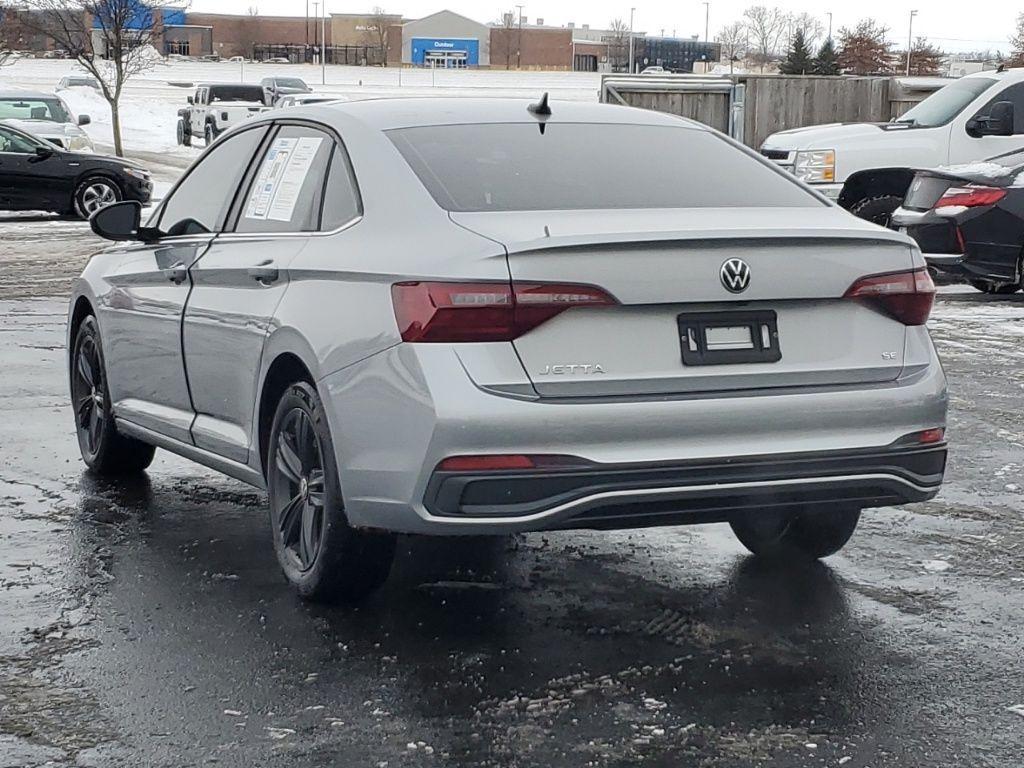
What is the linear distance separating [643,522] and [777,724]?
730 mm

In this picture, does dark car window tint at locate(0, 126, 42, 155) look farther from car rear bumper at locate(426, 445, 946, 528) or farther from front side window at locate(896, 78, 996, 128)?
car rear bumper at locate(426, 445, 946, 528)

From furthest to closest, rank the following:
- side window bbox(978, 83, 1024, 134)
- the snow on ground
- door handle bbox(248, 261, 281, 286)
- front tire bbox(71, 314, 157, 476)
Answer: the snow on ground
side window bbox(978, 83, 1024, 134)
front tire bbox(71, 314, 157, 476)
door handle bbox(248, 261, 281, 286)

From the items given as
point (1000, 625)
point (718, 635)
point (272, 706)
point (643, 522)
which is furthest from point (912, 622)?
point (272, 706)

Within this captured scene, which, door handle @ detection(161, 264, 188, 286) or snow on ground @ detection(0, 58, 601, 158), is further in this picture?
snow on ground @ detection(0, 58, 601, 158)

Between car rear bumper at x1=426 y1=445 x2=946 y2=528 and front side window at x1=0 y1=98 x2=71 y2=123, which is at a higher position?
car rear bumper at x1=426 y1=445 x2=946 y2=528

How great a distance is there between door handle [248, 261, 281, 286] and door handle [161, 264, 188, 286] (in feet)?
2.37

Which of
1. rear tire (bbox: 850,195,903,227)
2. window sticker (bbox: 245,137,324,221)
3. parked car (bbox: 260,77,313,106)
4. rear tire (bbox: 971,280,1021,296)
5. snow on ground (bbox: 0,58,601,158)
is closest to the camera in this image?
window sticker (bbox: 245,137,324,221)

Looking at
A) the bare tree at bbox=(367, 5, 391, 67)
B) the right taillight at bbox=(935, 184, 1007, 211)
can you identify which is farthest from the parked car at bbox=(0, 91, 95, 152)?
the bare tree at bbox=(367, 5, 391, 67)

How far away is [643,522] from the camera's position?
15.0ft

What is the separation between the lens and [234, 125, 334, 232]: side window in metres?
5.40

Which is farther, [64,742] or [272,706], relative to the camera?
[272,706]

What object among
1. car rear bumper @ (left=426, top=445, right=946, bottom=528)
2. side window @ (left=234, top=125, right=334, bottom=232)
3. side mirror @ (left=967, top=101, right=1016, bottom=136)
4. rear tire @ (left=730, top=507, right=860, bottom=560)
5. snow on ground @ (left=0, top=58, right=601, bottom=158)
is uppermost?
side window @ (left=234, top=125, right=334, bottom=232)

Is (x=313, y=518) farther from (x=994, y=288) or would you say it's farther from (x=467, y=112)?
(x=994, y=288)

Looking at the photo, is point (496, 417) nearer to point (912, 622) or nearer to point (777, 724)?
point (777, 724)
